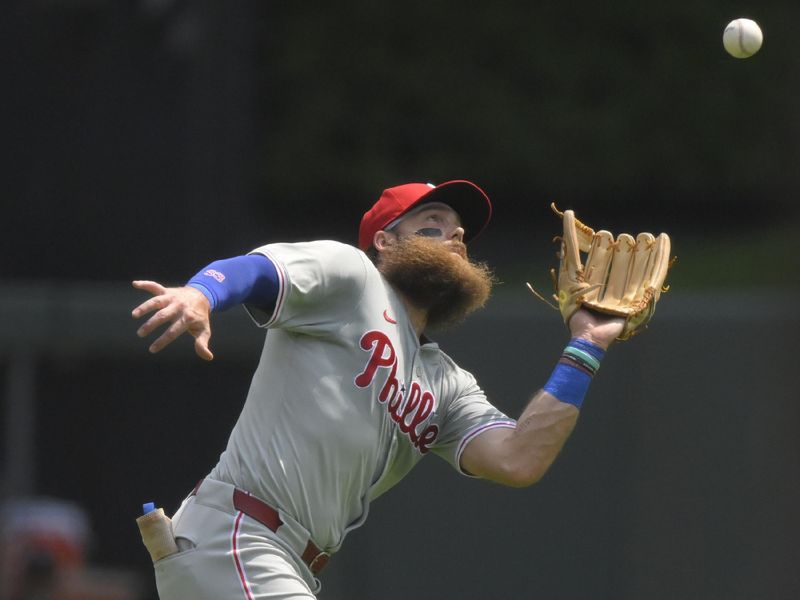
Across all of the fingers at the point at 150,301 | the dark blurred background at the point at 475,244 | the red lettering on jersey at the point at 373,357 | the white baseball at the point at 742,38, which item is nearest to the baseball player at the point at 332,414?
the red lettering on jersey at the point at 373,357

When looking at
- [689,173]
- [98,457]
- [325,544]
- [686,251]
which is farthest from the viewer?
[689,173]

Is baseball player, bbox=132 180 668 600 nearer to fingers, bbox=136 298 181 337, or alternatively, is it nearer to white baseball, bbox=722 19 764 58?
fingers, bbox=136 298 181 337

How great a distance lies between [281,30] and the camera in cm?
1252

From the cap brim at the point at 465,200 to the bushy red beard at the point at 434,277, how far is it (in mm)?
149

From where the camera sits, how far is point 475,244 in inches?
480

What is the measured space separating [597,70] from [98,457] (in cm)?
596

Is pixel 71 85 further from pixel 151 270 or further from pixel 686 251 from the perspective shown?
pixel 686 251

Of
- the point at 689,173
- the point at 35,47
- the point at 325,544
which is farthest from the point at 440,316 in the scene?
the point at 689,173

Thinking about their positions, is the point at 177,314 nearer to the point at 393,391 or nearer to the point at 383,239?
the point at 393,391

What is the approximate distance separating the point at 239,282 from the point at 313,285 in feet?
0.73

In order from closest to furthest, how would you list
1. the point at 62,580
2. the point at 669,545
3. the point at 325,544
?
the point at 325,544, the point at 62,580, the point at 669,545

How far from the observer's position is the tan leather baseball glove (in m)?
4.08

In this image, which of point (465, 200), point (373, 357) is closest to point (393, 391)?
point (373, 357)

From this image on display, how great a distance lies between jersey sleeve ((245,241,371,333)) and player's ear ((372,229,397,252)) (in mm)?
305
